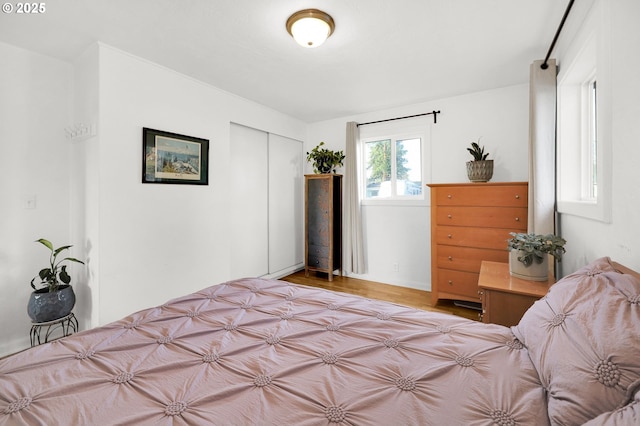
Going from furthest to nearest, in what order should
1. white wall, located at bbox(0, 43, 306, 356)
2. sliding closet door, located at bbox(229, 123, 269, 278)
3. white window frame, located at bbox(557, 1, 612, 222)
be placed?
1. sliding closet door, located at bbox(229, 123, 269, 278)
2. white wall, located at bbox(0, 43, 306, 356)
3. white window frame, located at bbox(557, 1, 612, 222)

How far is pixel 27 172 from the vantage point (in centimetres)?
229

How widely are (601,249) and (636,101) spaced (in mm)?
802

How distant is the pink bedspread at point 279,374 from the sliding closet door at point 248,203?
2.27 metres

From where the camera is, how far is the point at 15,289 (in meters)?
2.27

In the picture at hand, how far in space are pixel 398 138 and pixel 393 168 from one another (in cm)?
42

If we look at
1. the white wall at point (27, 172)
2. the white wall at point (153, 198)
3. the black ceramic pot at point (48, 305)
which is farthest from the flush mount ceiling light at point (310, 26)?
the black ceramic pot at point (48, 305)

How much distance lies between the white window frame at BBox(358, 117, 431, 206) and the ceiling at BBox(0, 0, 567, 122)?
0.63m

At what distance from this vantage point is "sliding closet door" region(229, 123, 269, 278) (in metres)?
3.55

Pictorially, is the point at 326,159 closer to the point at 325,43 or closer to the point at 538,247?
the point at 325,43

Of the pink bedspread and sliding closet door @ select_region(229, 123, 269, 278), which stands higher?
sliding closet door @ select_region(229, 123, 269, 278)

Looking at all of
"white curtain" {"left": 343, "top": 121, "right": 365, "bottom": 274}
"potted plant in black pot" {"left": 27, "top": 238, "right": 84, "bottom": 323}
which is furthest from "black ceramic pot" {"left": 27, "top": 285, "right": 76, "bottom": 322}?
"white curtain" {"left": 343, "top": 121, "right": 365, "bottom": 274}

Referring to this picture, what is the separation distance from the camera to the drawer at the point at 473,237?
8.89ft

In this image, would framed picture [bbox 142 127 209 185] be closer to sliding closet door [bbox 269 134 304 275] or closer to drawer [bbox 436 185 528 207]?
sliding closet door [bbox 269 134 304 275]

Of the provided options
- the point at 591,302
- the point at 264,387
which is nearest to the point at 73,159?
the point at 264,387
